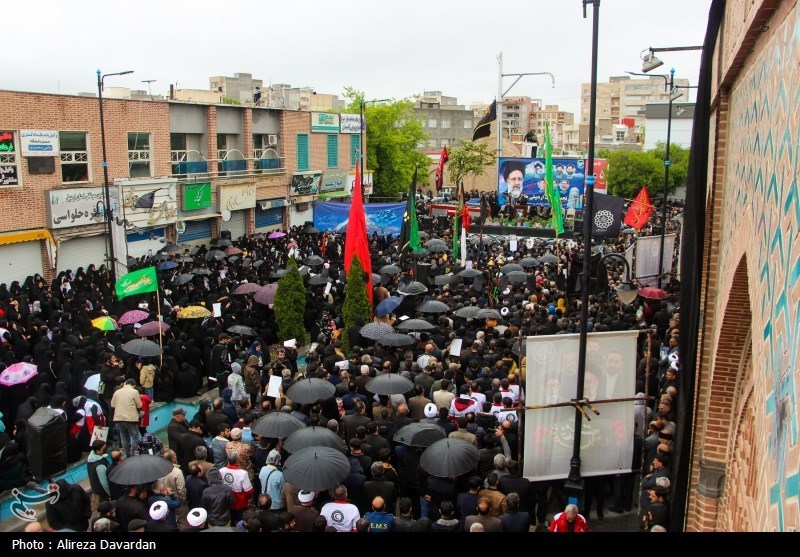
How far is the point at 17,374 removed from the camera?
12.2 meters

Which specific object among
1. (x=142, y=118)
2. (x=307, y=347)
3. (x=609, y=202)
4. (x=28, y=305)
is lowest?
(x=307, y=347)

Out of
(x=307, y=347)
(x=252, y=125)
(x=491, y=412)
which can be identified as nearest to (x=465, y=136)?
(x=252, y=125)

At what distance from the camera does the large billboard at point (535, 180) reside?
42.8m

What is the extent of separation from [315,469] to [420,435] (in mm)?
1738

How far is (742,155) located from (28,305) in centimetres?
1624

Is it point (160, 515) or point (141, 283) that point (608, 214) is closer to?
point (141, 283)

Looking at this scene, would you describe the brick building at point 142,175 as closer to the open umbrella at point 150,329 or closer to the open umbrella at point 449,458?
the open umbrella at point 150,329

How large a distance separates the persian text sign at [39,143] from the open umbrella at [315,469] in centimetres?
1890

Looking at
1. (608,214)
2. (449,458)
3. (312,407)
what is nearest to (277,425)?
(312,407)

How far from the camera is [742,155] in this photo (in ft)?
24.3

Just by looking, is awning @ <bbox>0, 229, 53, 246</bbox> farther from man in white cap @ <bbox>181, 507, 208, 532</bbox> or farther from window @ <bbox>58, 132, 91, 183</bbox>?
man in white cap @ <bbox>181, 507, 208, 532</bbox>

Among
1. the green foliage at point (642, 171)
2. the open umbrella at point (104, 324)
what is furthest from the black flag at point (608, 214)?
the green foliage at point (642, 171)

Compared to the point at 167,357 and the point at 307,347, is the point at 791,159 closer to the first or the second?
the point at 167,357

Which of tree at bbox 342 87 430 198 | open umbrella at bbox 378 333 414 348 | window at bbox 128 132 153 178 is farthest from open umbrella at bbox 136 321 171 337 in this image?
tree at bbox 342 87 430 198
